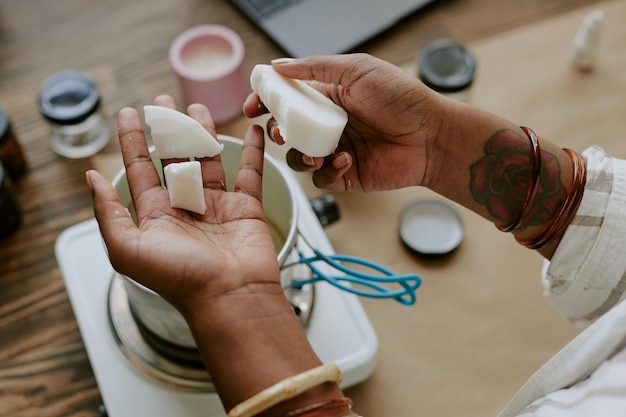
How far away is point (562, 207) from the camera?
75 centimetres

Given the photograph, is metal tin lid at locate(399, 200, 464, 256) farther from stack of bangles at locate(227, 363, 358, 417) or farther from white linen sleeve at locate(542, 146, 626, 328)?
stack of bangles at locate(227, 363, 358, 417)

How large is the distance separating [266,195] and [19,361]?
0.37m

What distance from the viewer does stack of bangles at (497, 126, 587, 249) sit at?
2.43 ft

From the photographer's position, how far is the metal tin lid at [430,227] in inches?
36.5

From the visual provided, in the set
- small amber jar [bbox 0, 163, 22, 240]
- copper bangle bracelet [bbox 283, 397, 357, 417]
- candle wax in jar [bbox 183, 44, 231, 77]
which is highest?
copper bangle bracelet [bbox 283, 397, 357, 417]

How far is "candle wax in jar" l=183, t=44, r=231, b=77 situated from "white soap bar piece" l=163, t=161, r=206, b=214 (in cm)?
38

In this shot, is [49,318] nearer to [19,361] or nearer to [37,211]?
[19,361]

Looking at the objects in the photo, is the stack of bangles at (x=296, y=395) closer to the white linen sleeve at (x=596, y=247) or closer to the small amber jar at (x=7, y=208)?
the white linen sleeve at (x=596, y=247)

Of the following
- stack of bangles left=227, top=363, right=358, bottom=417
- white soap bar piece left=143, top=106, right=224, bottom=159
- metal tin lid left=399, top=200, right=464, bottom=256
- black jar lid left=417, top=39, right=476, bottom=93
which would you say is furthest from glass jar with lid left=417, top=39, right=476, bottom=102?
stack of bangles left=227, top=363, right=358, bottom=417

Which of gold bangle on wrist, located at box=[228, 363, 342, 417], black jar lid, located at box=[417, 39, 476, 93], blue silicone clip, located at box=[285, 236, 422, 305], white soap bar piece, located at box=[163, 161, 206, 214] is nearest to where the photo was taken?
gold bangle on wrist, located at box=[228, 363, 342, 417]

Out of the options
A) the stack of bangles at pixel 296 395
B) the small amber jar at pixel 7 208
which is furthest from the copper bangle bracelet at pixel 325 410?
the small amber jar at pixel 7 208

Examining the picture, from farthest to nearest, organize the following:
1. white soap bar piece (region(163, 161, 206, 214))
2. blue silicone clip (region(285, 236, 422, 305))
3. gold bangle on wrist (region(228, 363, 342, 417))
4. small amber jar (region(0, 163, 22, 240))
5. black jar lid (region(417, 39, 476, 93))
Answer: black jar lid (region(417, 39, 476, 93)), small amber jar (region(0, 163, 22, 240)), blue silicone clip (region(285, 236, 422, 305)), white soap bar piece (region(163, 161, 206, 214)), gold bangle on wrist (region(228, 363, 342, 417))

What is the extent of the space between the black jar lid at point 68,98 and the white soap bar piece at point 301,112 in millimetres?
331

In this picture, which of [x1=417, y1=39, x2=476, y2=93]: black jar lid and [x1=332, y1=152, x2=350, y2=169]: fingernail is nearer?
[x1=332, y1=152, x2=350, y2=169]: fingernail
